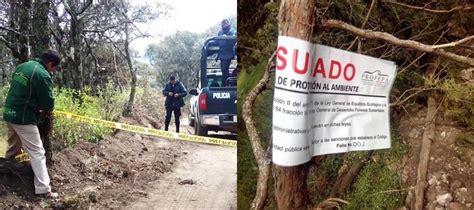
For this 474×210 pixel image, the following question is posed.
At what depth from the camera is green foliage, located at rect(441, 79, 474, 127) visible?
5.75 feet

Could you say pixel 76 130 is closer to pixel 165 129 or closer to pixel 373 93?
pixel 165 129

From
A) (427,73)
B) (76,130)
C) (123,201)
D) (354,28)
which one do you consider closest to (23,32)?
(76,130)

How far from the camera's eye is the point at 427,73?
181 cm

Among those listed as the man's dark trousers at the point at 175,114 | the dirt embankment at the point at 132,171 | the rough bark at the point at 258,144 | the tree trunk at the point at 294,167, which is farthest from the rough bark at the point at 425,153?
the man's dark trousers at the point at 175,114

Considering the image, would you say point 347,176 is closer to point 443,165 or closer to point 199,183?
point 443,165

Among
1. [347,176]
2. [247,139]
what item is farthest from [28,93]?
[347,176]

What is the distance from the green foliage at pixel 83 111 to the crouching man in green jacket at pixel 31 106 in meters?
0.05

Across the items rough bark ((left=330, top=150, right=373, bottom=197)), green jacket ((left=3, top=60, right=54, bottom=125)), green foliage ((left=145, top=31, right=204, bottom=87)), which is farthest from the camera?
rough bark ((left=330, top=150, right=373, bottom=197))

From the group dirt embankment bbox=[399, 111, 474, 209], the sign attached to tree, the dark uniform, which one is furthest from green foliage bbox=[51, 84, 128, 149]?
dirt embankment bbox=[399, 111, 474, 209]

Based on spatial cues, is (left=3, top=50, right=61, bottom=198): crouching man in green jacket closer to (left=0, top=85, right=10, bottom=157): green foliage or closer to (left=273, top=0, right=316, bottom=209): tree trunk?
(left=0, top=85, right=10, bottom=157): green foliage

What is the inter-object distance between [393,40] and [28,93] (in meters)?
1.28

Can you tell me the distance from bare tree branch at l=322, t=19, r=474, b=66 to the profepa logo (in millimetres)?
124

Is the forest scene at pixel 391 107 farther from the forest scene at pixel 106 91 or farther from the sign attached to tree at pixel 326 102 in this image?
the forest scene at pixel 106 91

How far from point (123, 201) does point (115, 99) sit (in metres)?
0.37
